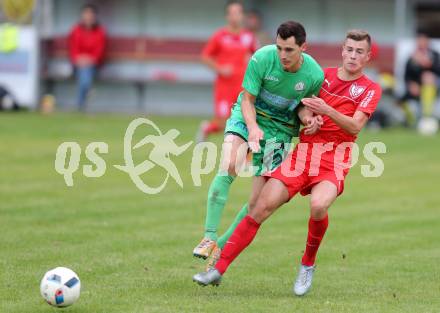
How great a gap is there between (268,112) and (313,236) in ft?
3.41

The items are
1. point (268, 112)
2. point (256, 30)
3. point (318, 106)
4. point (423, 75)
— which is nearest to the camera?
point (318, 106)

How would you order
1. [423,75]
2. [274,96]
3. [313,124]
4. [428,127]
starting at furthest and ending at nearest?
[423,75]
[428,127]
[274,96]
[313,124]

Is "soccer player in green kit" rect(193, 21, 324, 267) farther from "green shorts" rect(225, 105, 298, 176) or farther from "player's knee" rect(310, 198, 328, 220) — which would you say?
"player's knee" rect(310, 198, 328, 220)

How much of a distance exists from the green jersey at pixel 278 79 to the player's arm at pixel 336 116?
36cm

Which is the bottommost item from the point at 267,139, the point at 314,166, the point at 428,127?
the point at 428,127

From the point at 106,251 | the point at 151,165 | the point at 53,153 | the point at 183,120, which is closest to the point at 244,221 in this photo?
the point at 106,251

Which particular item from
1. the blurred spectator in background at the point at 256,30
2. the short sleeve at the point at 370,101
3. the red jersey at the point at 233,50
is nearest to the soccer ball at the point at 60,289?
the short sleeve at the point at 370,101

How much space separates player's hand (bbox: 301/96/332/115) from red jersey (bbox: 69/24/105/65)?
54.6ft

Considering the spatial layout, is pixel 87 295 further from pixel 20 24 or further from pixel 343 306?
pixel 20 24

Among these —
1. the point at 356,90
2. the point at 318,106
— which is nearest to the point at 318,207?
the point at 318,106

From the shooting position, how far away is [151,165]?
1493 cm

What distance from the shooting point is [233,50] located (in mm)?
16875

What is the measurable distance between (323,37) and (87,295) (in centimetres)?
1811

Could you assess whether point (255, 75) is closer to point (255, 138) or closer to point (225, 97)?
point (255, 138)
